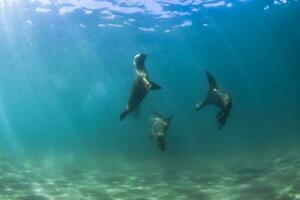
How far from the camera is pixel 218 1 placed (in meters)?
28.9

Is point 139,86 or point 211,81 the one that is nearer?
point 139,86

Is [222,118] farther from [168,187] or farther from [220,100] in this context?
[168,187]

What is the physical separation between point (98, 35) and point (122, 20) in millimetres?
5154

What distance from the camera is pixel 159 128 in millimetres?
7262

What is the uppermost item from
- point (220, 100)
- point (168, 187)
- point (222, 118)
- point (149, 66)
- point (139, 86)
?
point (149, 66)

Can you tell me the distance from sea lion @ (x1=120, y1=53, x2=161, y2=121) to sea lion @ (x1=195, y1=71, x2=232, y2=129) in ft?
4.26

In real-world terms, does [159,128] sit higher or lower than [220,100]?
lower

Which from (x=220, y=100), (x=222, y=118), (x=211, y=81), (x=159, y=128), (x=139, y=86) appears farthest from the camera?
(x=211, y=81)

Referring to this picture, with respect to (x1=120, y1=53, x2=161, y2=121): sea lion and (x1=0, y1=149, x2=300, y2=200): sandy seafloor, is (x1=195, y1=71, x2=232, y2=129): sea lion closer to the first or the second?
(x1=120, y1=53, x2=161, y2=121): sea lion

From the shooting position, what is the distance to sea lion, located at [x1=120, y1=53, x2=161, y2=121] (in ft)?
21.5

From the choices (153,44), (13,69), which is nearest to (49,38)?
(153,44)

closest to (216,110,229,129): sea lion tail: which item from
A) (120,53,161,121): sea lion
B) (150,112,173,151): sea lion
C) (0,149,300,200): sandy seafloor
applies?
(150,112,173,151): sea lion

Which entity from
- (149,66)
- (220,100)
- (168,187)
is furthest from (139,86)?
(149,66)

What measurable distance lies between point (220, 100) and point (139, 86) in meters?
1.90
